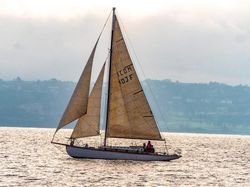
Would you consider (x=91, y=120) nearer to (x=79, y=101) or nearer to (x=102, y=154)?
(x=79, y=101)

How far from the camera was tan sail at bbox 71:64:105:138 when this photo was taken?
8438 cm

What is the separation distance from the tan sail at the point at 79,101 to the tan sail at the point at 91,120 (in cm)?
166

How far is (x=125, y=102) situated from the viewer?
86938 mm

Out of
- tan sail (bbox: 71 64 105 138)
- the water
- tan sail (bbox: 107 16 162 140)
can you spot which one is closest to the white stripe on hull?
the water

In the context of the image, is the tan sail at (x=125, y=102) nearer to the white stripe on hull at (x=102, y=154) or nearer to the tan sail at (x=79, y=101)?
the white stripe on hull at (x=102, y=154)

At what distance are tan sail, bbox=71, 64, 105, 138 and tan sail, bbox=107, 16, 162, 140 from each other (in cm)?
261

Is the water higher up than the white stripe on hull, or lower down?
lower down

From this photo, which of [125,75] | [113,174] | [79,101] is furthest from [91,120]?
[113,174]

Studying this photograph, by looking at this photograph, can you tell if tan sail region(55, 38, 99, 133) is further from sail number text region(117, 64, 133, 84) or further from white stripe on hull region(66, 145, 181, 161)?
white stripe on hull region(66, 145, 181, 161)

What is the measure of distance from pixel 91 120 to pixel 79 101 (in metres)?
3.36

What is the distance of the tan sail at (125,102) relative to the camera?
86438mm

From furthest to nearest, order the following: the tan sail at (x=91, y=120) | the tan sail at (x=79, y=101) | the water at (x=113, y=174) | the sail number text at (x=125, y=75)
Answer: the sail number text at (x=125, y=75), the tan sail at (x=91, y=120), the tan sail at (x=79, y=101), the water at (x=113, y=174)

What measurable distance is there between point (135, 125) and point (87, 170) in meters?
10.2

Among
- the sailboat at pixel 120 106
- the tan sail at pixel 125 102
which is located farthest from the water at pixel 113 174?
the tan sail at pixel 125 102
